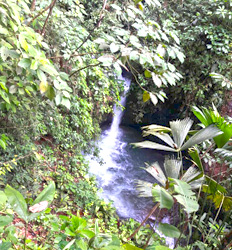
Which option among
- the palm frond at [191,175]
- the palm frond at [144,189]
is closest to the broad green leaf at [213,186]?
the palm frond at [191,175]

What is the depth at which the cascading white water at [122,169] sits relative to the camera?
503cm

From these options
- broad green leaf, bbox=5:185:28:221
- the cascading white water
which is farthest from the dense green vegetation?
the cascading white water


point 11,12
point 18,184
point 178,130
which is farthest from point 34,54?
point 18,184

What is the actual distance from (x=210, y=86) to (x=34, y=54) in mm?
5550

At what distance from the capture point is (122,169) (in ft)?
20.2

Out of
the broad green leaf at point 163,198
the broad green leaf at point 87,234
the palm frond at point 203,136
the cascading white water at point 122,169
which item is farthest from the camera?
the cascading white water at point 122,169

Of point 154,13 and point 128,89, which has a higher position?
point 154,13

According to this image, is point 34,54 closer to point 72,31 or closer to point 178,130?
point 178,130

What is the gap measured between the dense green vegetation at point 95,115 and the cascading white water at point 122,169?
0.51m

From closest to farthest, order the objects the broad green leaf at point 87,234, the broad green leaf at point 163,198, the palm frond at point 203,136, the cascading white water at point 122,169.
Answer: the broad green leaf at point 87,234
the broad green leaf at point 163,198
the palm frond at point 203,136
the cascading white water at point 122,169

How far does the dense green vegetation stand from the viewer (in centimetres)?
135

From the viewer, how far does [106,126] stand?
7.64m

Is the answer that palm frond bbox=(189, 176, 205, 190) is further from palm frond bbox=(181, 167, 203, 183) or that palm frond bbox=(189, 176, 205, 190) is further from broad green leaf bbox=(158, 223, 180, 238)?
broad green leaf bbox=(158, 223, 180, 238)

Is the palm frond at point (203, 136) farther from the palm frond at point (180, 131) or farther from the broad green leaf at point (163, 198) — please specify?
the broad green leaf at point (163, 198)
